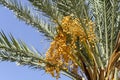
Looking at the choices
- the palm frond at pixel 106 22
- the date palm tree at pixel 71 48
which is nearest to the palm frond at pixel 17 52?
the date palm tree at pixel 71 48

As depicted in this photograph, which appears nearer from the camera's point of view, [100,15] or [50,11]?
[50,11]

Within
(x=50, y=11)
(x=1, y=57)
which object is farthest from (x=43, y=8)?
(x=1, y=57)

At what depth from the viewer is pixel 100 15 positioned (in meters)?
9.06

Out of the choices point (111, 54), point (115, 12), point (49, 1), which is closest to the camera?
point (49, 1)

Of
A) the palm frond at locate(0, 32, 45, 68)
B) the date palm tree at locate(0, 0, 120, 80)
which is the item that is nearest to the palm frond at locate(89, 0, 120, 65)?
the date palm tree at locate(0, 0, 120, 80)

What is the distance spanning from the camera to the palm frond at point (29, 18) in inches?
334

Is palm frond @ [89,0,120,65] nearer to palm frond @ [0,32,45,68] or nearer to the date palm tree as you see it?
the date palm tree

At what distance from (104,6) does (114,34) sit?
0.69 meters

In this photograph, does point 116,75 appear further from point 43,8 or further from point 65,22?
point 43,8

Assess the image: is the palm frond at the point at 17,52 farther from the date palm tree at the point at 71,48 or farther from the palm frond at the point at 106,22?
the palm frond at the point at 106,22

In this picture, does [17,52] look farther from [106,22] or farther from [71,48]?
[106,22]

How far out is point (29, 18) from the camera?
875 cm

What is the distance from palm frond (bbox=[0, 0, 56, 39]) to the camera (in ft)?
27.8

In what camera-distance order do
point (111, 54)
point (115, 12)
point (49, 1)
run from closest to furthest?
point (49, 1), point (111, 54), point (115, 12)
